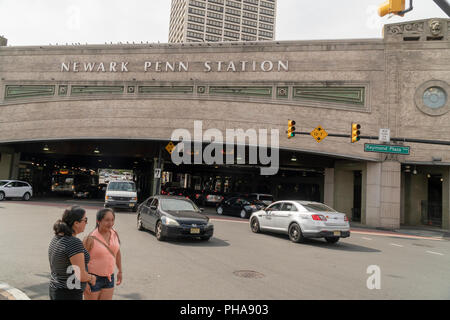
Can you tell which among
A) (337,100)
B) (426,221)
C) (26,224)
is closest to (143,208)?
(26,224)

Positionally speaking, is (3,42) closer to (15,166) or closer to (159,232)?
(15,166)

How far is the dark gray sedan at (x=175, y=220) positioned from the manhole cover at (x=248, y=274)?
3489mm

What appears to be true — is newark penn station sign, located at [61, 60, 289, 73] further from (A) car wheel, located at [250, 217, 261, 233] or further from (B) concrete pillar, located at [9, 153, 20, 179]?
(A) car wheel, located at [250, 217, 261, 233]

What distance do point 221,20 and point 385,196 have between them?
4365 inches

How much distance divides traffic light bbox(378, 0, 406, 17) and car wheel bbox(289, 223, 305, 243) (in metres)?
7.92

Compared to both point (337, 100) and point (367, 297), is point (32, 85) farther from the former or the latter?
point (367, 297)

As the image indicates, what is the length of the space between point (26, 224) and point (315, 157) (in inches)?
797

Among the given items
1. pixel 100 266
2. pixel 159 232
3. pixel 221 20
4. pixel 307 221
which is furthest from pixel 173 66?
pixel 221 20

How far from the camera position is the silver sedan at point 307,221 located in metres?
11.2

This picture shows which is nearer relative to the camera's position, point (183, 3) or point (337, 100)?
point (337, 100)

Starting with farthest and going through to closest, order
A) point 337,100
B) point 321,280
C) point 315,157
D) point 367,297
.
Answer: point 315,157, point 337,100, point 321,280, point 367,297

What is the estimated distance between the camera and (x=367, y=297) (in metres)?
5.73

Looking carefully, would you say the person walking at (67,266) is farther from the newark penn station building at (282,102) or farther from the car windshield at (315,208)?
the newark penn station building at (282,102)

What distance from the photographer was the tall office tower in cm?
11219
